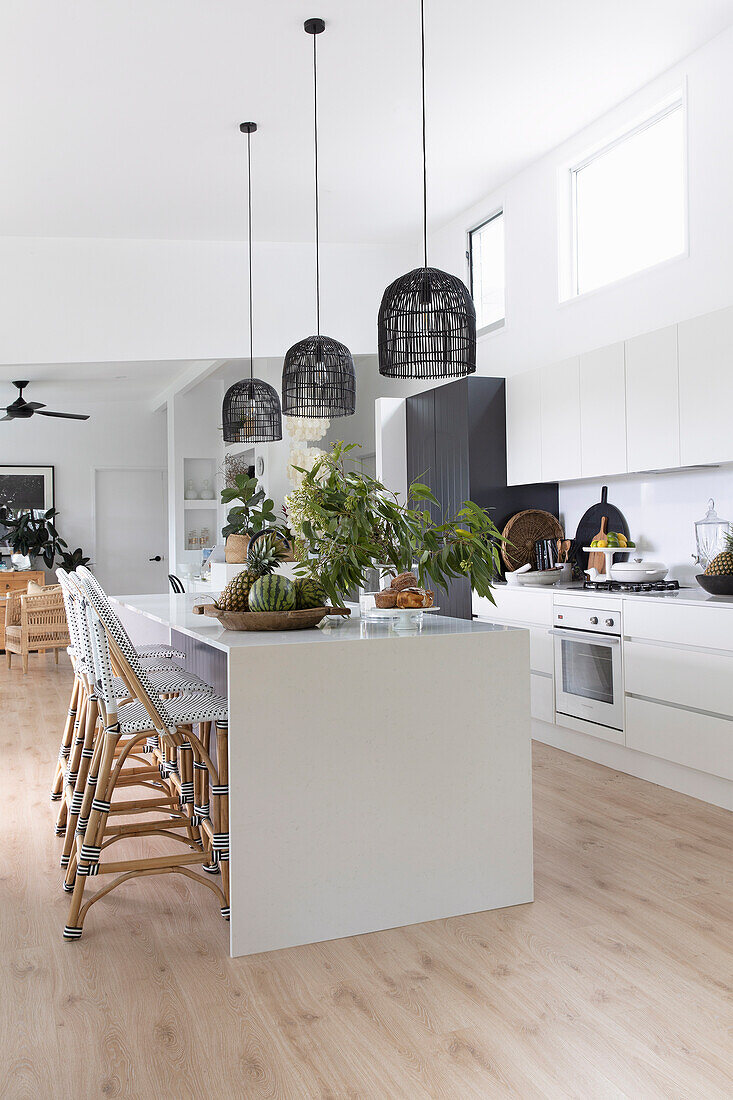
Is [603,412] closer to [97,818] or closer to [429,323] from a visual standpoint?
[429,323]

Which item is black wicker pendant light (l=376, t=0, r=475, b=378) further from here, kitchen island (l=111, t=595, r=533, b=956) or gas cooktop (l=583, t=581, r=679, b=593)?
gas cooktop (l=583, t=581, r=679, b=593)

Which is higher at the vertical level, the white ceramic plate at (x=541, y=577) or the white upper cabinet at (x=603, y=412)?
the white upper cabinet at (x=603, y=412)

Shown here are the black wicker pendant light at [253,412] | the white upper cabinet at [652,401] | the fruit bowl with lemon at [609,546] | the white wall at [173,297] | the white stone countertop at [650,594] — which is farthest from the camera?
the white wall at [173,297]

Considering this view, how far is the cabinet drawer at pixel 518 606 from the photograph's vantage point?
462 centimetres

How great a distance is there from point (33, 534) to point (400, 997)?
9400 millimetres

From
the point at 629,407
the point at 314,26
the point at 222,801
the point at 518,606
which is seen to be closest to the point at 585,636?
the point at 518,606

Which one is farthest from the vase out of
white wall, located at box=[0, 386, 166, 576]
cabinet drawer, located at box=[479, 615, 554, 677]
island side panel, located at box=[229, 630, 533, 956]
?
white wall, located at box=[0, 386, 166, 576]

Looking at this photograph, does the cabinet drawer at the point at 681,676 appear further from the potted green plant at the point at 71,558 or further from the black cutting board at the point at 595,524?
the potted green plant at the point at 71,558

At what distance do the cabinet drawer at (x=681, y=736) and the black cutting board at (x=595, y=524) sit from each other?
3.58 feet

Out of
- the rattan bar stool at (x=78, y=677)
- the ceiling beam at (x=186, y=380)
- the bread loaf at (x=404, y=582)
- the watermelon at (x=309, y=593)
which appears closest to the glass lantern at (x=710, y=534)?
the bread loaf at (x=404, y=582)

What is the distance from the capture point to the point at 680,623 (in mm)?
3730

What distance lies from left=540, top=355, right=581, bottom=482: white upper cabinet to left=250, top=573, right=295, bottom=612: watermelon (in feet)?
7.96

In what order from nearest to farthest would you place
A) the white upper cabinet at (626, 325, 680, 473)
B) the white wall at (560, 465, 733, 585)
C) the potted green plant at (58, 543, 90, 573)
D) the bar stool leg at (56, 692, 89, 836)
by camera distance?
1. the bar stool leg at (56, 692, 89, 836)
2. the white upper cabinet at (626, 325, 680, 473)
3. the white wall at (560, 465, 733, 585)
4. the potted green plant at (58, 543, 90, 573)

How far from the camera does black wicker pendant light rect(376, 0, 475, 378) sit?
303cm
